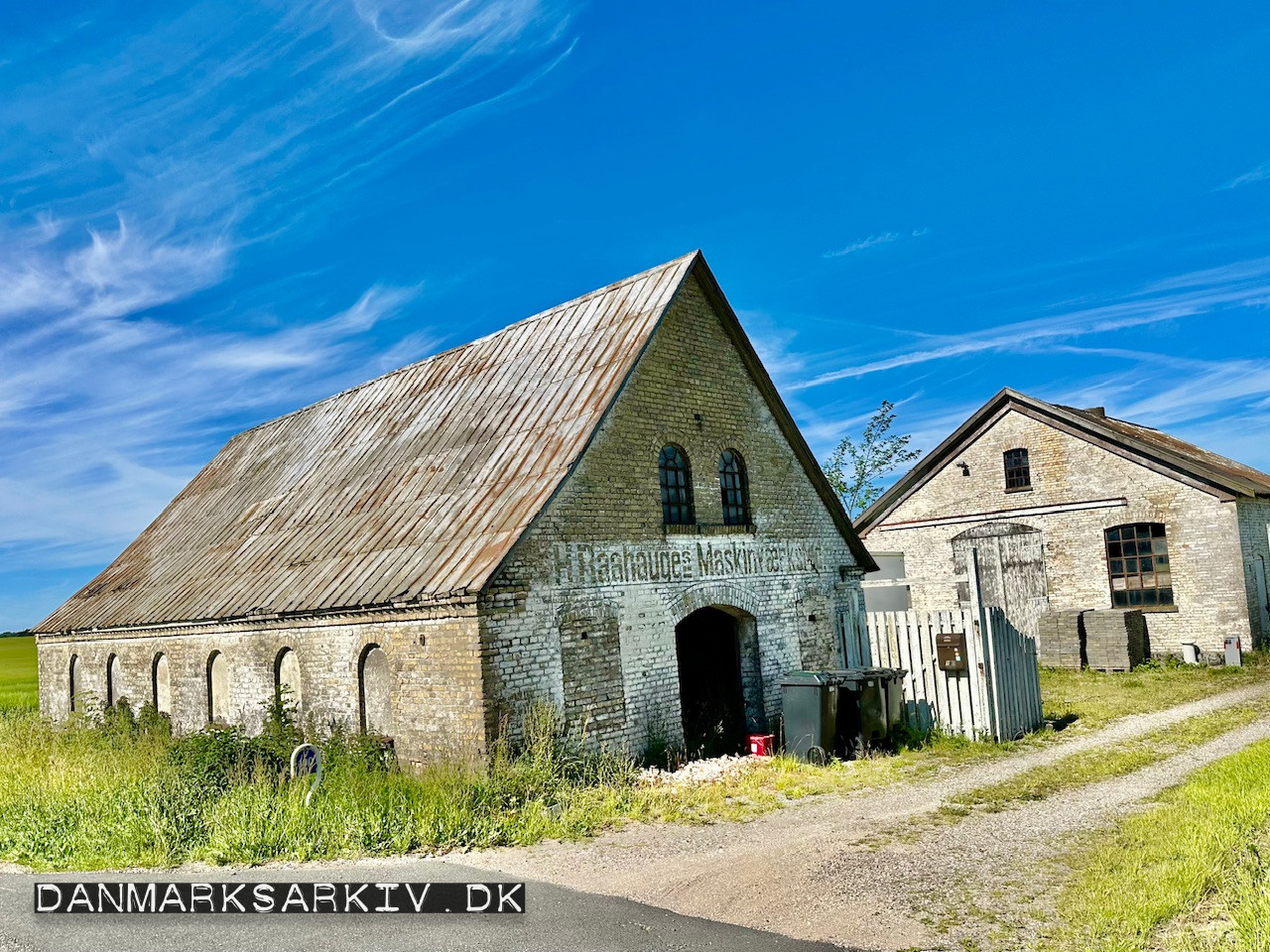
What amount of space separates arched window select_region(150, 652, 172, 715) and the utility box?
13327mm

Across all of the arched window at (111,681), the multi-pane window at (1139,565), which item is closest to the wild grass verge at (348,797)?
the arched window at (111,681)

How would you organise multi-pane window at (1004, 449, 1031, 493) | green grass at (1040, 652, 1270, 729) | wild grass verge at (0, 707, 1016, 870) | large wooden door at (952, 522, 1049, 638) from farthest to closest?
multi-pane window at (1004, 449, 1031, 493)
large wooden door at (952, 522, 1049, 638)
green grass at (1040, 652, 1270, 729)
wild grass verge at (0, 707, 1016, 870)

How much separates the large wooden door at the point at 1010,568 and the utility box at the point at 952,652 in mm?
10071

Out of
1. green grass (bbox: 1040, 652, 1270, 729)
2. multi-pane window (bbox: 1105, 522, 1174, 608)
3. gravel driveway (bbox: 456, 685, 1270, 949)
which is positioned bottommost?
green grass (bbox: 1040, 652, 1270, 729)

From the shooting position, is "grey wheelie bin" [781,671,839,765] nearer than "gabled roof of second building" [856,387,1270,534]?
Yes

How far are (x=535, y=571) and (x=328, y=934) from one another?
18.1 feet

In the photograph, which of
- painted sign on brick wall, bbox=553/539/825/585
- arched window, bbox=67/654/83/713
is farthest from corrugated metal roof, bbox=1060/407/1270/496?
arched window, bbox=67/654/83/713

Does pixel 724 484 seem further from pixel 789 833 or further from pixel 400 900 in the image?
pixel 400 900

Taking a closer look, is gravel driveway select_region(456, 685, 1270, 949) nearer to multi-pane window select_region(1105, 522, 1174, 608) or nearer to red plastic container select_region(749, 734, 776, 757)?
red plastic container select_region(749, 734, 776, 757)

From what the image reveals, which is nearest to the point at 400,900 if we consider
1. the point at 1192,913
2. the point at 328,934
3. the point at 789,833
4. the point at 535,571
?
the point at 328,934

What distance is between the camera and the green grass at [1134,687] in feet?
51.2

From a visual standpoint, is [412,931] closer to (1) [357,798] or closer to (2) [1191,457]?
(1) [357,798]

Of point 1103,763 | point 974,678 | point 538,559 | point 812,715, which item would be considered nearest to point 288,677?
point 538,559

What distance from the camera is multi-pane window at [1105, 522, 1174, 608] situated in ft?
70.4
